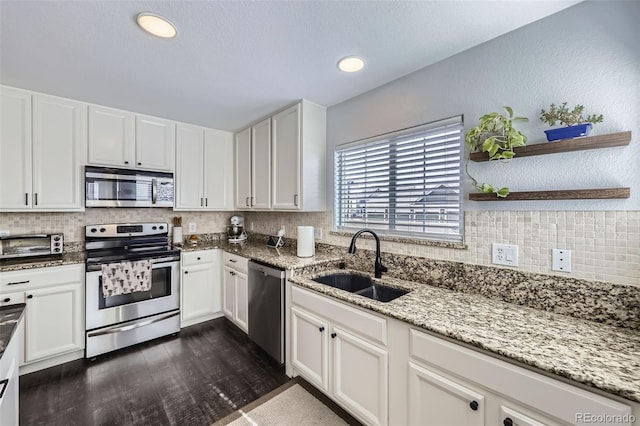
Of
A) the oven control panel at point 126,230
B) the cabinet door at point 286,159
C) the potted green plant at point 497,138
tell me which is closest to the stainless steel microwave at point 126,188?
the oven control panel at point 126,230

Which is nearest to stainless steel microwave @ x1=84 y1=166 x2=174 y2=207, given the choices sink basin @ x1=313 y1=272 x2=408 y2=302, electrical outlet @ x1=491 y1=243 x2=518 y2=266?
sink basin @ x1=313 y1=272 x2=408 y2=302

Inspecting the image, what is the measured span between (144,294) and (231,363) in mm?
1133

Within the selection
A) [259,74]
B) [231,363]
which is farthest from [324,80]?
[231,363]

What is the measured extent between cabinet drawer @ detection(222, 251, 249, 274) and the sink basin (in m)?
0.89

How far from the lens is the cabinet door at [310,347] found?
1.75m

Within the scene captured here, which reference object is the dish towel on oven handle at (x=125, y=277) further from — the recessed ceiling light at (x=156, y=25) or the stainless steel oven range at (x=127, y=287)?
the recessed ceiling light at (x=156, y=25)

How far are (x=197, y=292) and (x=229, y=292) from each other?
0.36 m

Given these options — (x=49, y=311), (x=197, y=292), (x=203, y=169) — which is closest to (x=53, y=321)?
(x=49, y=311)

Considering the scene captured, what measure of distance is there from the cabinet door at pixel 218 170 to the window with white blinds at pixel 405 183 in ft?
5.48

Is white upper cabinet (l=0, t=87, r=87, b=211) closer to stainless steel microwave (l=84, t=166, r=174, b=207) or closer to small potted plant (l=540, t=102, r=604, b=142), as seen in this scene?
stainless steel microwave (l=84, t=166, r=174, b=207)

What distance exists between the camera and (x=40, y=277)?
2111 mm

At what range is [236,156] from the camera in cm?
348

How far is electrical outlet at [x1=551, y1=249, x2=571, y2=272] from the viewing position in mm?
1310

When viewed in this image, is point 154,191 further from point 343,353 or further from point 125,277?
point 343,353
